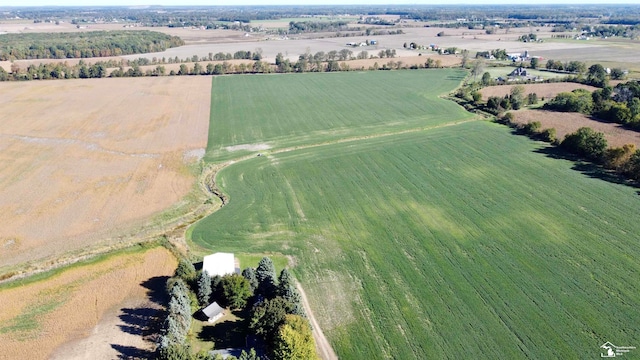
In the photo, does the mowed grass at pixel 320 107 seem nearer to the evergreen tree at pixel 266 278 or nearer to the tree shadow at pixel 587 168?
the tree shadow at pixel 587 168

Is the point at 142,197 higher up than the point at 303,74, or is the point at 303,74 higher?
the point at 303,74

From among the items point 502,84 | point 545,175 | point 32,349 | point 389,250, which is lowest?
point 32,349

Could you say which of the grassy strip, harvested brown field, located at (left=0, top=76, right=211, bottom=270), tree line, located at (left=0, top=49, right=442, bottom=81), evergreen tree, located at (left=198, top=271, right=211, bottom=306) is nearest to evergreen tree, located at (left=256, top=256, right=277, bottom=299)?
evergreen tree, located at (left=198, top=271, right=211, bottom=306)

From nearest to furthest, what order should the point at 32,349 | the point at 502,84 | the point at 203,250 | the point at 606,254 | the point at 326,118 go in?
the point at 32,349 → the point at 606,254 → the point at 203,250 → the point at 326,118 → the point at 502,84

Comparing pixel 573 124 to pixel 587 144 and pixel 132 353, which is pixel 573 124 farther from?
pixel 132 353

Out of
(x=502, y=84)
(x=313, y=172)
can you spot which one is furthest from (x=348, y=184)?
(x=502, y=84)

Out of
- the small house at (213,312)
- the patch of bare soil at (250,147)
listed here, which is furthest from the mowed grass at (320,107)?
the small house at (213,312)

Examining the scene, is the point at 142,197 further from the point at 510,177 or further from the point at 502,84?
the point at 502,84
